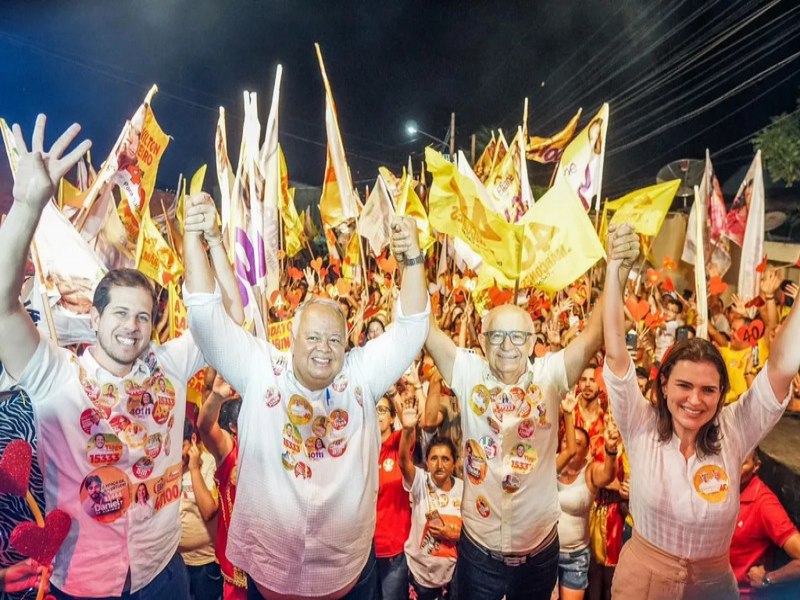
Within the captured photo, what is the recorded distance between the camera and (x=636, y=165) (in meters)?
22.9

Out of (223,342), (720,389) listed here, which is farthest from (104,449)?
(720,389)

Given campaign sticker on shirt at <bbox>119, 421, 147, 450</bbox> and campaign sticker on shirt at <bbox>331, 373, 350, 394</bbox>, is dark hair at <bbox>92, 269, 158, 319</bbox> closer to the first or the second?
campaign sticker on shirt at <bbox>119, 421, 147, 450</bbox>

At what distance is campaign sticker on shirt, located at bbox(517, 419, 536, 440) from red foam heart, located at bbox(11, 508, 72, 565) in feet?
6.52

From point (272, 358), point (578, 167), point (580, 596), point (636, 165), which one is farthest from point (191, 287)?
point (636, 165)

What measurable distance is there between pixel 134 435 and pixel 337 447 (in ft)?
2.78

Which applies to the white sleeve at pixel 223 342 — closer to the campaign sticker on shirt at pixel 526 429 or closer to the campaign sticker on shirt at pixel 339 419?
the campaign sticker on shirt at pixel 339 419

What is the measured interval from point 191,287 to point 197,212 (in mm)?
301

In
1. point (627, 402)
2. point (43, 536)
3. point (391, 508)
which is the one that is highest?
point (627, 402)

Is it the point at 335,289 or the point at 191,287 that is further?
the point at 335,289

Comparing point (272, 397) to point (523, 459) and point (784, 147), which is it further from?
point (784, 147)

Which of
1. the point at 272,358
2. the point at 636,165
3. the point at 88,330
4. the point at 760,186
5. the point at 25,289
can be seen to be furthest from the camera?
the point at 636,165

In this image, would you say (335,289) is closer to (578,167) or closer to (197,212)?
(578,167)

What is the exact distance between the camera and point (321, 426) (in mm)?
2516

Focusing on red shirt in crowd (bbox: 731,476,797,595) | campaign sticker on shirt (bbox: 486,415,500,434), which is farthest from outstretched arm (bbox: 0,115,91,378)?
red shirt in crowd (bbox: 731,476,797,595)
